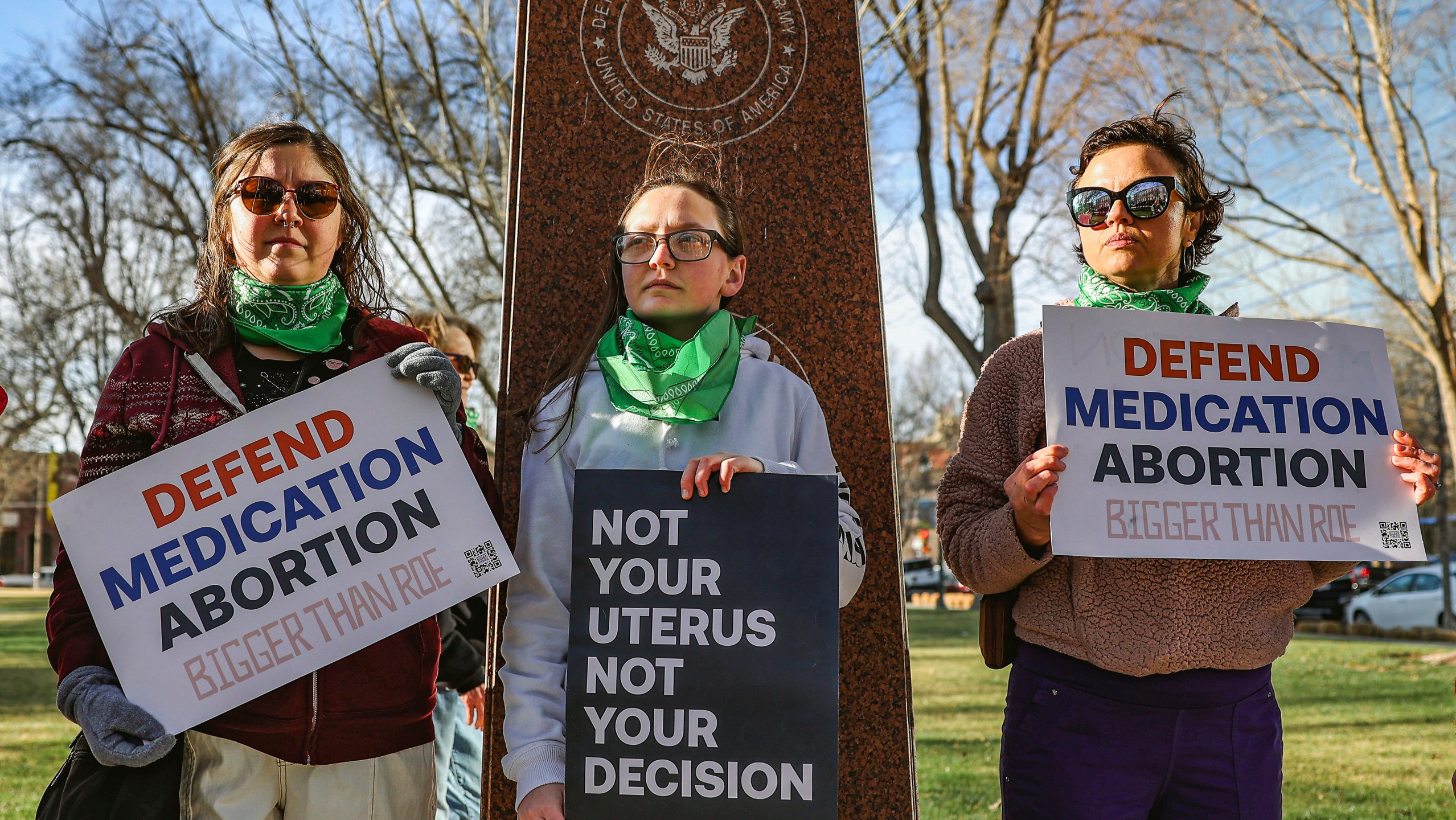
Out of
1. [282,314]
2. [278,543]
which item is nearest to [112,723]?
[278,543]

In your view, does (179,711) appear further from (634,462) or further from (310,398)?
(634,462)

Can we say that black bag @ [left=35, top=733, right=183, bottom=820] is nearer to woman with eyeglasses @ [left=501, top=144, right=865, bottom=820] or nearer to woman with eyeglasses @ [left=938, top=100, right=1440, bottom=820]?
woman with eyeglasses @ [left=501, top=144, right=865, bottom=820]

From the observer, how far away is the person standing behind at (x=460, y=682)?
3.85 m

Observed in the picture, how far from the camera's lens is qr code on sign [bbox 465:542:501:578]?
2355mm

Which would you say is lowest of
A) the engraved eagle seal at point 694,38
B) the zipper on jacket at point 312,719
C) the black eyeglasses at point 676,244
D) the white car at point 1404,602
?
the white car at point 1404,602

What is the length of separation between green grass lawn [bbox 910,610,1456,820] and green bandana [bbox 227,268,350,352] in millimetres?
4559

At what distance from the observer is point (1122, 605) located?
7.93 ft

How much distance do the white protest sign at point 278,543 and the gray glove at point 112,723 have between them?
4 centimetres

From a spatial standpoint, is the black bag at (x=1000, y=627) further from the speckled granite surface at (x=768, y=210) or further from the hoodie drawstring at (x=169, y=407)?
the hoodie drawstring at (x=169, y=407)

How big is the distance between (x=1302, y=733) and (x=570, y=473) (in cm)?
760

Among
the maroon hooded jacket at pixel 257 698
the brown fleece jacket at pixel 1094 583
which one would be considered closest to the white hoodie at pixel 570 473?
the maroon hooded jacket at pixel 257 698

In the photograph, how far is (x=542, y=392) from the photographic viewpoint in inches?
108

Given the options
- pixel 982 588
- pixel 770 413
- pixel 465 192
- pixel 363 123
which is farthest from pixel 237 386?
pixel 363 123

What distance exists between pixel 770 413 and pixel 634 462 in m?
0.33
